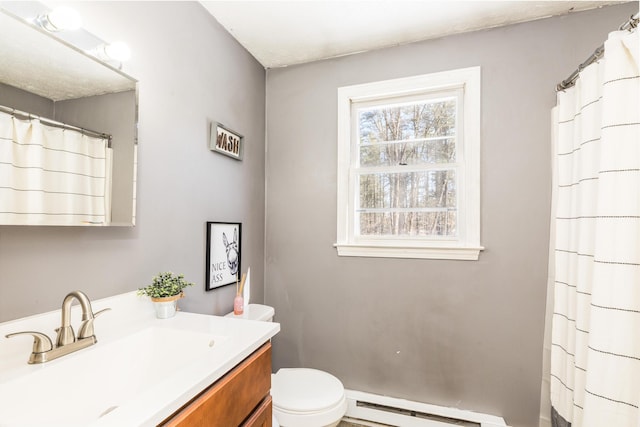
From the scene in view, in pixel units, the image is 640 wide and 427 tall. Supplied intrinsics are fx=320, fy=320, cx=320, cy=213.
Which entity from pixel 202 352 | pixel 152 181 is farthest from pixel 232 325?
pixel 152 181

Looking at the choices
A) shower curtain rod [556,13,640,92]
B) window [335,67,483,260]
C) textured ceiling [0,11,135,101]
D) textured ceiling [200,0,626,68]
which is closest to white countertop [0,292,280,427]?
textured ceiling [0,11,135,101]

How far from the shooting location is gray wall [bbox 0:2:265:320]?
999mm

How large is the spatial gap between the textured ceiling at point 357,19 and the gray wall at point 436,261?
76 mm

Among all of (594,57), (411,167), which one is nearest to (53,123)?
(411,167)

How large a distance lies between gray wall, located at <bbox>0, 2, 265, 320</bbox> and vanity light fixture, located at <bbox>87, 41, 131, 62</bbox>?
9 cm

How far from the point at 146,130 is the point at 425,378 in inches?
79.6

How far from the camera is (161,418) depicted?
2.27 feet

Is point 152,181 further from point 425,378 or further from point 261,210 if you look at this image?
point 425,378

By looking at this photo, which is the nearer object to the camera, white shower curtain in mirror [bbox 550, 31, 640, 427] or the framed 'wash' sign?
white shower curtain in mirror [bbox 550, 31, 640, 427]

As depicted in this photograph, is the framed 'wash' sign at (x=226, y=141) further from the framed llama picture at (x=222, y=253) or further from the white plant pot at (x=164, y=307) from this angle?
the white plant pot at (x=164, y=307)

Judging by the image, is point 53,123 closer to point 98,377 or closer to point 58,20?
point 58,20

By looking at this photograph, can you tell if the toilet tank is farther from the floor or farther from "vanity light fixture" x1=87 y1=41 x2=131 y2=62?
"vanity light fixture" x1=87 y1=41 x2=131 y2=62

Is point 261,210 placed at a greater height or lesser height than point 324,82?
lesser

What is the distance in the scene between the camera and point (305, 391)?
1.61 m
